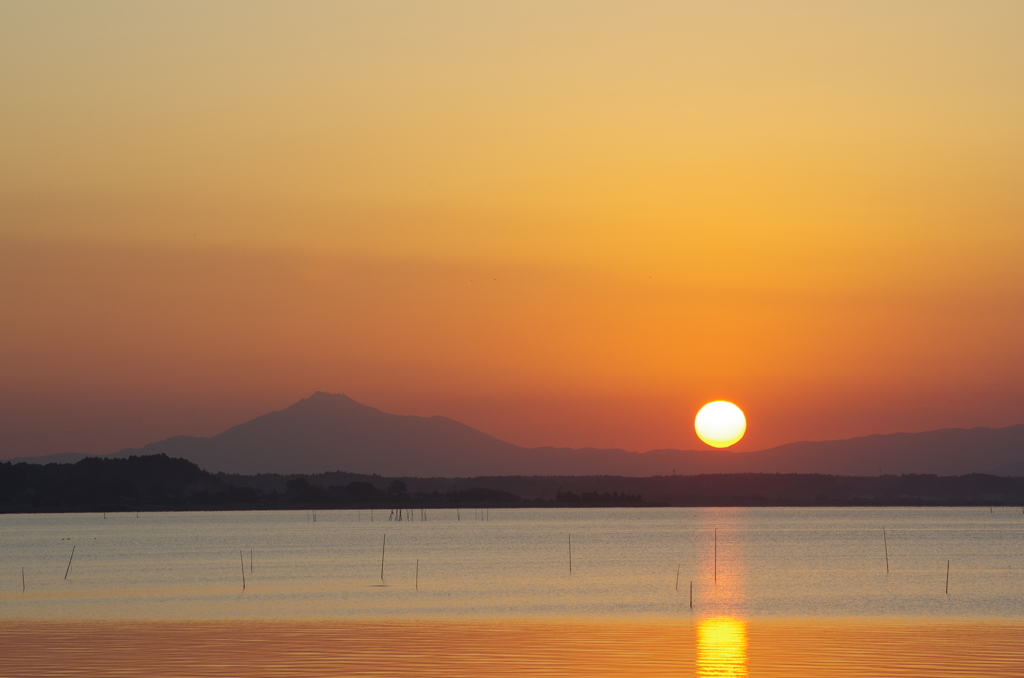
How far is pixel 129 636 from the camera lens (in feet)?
146

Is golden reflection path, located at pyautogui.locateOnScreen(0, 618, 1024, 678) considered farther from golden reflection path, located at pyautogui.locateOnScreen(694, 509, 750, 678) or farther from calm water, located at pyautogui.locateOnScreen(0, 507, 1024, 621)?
calm water, located at pyautogui.locateOnScreen(0, 507, 1024, 621)

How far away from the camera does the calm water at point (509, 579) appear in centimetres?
5459

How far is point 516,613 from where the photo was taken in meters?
53.3

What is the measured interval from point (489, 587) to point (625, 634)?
2528 centimetres

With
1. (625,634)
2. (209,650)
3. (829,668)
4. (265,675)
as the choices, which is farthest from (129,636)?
(829,668)

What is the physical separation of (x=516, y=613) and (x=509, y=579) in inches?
874

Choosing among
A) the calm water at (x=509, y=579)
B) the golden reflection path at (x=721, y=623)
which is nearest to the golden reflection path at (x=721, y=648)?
the golden reflection path at (x=721, y=623)

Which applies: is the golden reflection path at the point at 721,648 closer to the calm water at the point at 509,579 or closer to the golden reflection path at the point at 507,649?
the golden reflection path at the point at 507,649

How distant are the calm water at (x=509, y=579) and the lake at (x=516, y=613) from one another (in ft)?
0.80

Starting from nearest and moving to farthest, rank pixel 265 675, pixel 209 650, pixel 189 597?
1. pixel 265 675
2. pixel 209 650
3. pixel 189 597

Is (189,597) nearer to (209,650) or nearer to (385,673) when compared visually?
(209,650)

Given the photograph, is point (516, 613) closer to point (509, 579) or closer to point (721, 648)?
point (721, 648)

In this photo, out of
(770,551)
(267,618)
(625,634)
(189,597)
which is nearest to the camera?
(625,634)

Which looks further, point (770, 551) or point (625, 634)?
point (770, 551)
